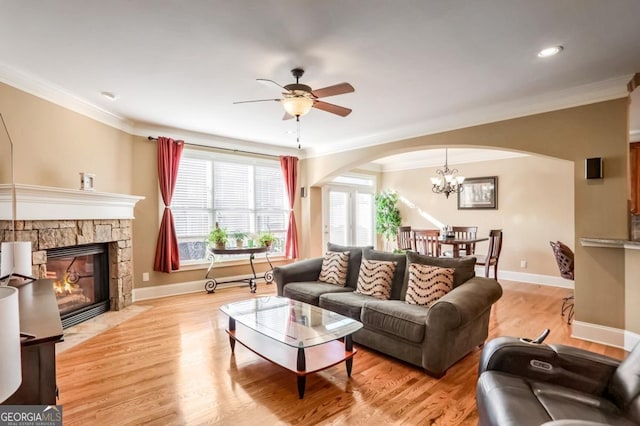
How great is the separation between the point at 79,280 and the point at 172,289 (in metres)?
1.34

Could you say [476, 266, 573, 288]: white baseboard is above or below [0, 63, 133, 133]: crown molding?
below

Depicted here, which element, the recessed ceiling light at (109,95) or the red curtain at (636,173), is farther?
the red curtain at (636,173)

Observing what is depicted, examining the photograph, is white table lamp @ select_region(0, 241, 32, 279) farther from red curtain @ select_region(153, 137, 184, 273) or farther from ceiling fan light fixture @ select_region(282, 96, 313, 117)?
red curtain @ select_region(153, 137, 184, 273)

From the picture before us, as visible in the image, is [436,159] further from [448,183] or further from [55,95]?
Result: [55,95]

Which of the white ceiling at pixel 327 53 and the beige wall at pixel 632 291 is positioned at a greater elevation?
the white ceiling at pixel 327 53

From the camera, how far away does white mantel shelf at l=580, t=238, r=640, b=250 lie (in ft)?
9.87

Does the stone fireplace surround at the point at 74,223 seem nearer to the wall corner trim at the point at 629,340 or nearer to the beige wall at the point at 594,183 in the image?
the beige wall at the point at 594,183

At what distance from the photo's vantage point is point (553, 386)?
5.40 ft

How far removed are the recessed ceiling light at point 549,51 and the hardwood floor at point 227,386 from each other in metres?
2.68

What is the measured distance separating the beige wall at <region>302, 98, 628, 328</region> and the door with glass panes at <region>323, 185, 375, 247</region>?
415cm

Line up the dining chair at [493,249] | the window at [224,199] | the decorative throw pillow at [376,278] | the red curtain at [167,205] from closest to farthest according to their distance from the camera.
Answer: the decorative throw pillow at [376,278] < the red curtain at [167,205] < the dining chair at [493,249] < the window at [224,199]

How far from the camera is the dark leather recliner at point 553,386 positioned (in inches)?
54.8

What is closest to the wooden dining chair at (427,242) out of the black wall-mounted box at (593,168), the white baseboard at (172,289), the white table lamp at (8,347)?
the black wall-mounted box at (593,168)

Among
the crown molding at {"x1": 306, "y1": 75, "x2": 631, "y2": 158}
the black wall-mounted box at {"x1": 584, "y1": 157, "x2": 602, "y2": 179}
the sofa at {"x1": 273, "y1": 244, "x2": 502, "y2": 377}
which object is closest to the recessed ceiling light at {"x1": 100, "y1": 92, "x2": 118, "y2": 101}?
the sofa at {"x1": 273, "y1": 244, "x2": 502, "y2": 377}
